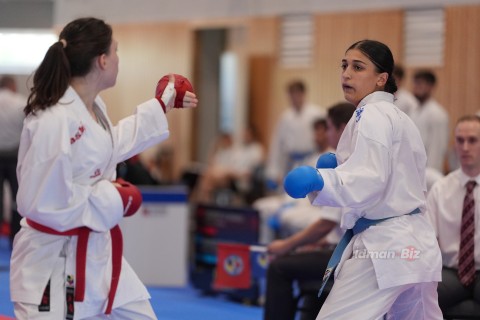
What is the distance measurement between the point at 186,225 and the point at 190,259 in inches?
22.0

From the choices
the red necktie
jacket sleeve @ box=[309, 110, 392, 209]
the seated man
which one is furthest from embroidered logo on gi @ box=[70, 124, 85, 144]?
the red necktie

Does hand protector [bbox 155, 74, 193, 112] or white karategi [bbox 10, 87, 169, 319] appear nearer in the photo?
white karategi [bbox 10, 87, 169, 319]

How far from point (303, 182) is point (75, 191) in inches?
33.7

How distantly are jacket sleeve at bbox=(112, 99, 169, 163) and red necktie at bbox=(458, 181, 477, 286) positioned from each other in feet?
6.12

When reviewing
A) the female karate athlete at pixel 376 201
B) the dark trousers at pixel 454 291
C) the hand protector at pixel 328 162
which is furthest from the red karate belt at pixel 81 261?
the dark trousers at pixel 454 291

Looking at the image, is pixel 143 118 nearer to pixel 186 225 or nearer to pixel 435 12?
pixel 186 225

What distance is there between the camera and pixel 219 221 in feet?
22.8

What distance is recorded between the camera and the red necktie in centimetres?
421

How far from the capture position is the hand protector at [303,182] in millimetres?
2869

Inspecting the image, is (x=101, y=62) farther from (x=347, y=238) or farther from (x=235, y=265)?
(x=235, y=265)

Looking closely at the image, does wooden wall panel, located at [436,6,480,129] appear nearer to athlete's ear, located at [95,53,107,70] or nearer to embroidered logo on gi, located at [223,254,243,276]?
embroidered logo on gi, located at [223,254,243,276]

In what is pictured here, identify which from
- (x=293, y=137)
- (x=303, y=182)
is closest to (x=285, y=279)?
(x=303, y=182)

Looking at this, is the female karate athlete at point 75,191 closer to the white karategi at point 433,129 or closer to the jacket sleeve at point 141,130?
the jacket sleeve at point 141,130

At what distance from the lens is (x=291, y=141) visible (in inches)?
358
